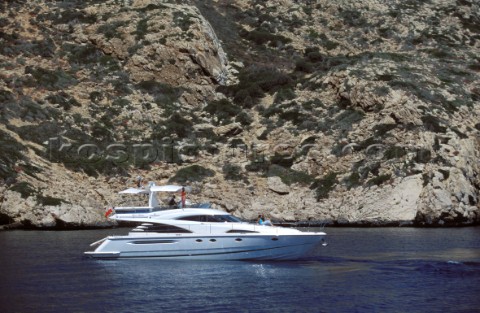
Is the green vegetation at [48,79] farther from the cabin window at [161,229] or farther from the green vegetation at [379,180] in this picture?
the cabin window at [161,229]

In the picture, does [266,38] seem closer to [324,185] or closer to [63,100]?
[63,100]

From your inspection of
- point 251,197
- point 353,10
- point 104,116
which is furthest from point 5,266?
point 353,10

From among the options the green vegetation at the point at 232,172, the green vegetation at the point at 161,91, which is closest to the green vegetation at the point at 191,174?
the green vegetation at the point at 232,172

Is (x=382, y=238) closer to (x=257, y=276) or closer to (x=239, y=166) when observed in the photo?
(x=257, y=276)

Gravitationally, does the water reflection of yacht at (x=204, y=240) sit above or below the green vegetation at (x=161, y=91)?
below

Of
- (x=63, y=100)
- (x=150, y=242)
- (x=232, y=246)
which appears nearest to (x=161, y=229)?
(x=150, y=242)

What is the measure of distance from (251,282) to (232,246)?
676 centimetres

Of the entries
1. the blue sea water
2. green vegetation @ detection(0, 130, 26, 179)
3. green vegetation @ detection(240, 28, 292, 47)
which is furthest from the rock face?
the blue sea water

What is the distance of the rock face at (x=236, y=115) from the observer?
68.2 metres

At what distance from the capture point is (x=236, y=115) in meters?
87.6

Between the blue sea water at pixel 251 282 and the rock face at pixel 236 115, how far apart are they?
20242 mm

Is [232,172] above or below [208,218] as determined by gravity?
above

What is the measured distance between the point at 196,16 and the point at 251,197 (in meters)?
35.0

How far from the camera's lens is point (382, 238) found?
53844 mm
